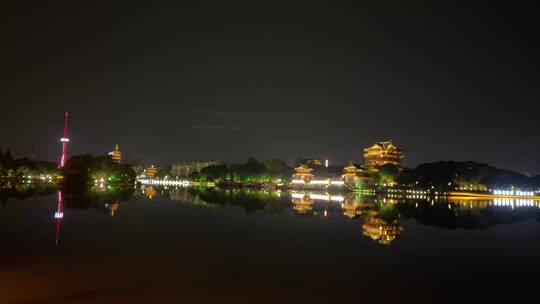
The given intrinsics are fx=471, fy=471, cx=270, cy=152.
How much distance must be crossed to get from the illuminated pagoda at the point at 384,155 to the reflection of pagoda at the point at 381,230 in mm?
68034

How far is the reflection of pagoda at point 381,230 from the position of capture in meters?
19.2

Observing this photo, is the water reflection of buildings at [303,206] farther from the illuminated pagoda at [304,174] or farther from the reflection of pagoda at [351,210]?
the illuminated pagoda at [304,174]

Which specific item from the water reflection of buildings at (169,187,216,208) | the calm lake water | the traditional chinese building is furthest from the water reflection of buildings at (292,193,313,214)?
the traditional chinese building

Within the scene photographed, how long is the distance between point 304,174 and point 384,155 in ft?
73.8

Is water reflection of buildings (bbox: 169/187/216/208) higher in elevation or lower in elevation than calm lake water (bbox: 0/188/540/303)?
higher

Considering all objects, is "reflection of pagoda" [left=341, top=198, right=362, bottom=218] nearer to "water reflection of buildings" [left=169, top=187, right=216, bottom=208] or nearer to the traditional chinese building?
"water reflection of buildings" [left=169, top=187, right=216, bottom=208]

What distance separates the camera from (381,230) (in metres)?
22.1

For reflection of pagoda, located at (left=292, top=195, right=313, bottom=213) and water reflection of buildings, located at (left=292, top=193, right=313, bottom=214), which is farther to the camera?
reflection of pagoda, located at (left=292, top=195, right=313, bottom=213)

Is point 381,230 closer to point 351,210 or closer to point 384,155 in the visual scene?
point 351,210

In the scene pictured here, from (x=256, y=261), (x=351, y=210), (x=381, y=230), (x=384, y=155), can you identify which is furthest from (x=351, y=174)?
(x=256, y=261)

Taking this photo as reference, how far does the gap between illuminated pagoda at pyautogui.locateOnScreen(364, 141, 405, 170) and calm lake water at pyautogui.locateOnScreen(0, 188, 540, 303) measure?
228 feet

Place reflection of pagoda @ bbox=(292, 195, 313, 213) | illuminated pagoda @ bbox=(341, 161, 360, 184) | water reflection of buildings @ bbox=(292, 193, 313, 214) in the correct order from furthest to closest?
illuminated pagoda @ bbox=(341, 161, 360, 184)
reflection of pagoda @ bbox=(292, 195, 313, 213)
water reflection of buildings @ bbox=(292, 193, 313, 214)

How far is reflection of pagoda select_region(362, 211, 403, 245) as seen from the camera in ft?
63.0

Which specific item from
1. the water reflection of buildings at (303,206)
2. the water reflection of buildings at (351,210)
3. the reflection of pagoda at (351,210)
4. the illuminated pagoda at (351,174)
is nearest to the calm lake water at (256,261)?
the water reflection of buildings at (351,210)
